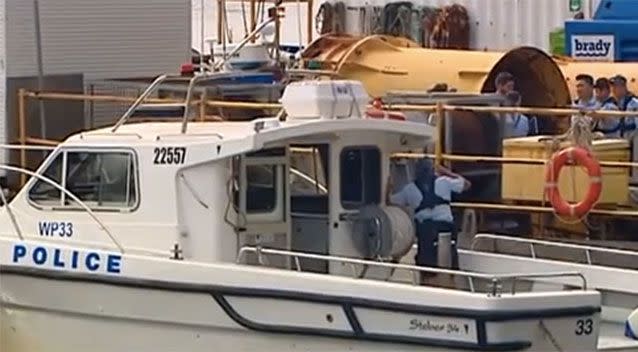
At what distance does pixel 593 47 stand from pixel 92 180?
9.10 meters

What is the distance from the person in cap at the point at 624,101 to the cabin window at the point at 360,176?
4.51 meters

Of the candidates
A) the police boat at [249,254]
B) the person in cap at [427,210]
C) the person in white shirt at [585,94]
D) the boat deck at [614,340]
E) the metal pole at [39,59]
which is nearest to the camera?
the police boat at [249,254]

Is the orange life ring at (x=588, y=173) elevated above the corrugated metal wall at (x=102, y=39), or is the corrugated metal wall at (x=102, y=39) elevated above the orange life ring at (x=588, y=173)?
the corrugated metal wall at (x=102, y=39)

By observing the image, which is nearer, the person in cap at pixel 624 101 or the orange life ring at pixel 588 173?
the orange life ring at pixel 588 173

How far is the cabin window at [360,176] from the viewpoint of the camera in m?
10.5

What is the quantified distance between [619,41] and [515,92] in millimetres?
2913

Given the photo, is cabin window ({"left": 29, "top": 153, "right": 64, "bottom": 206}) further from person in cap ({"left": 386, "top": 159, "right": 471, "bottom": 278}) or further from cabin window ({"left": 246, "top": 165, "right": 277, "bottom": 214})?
person in cap ({"left": 386, "top": 159, "right": 471, "bottom": 278})

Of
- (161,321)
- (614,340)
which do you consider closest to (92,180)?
(161,321)

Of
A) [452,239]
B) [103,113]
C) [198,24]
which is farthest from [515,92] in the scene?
[198,24]

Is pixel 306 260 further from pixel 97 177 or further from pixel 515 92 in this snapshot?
pixel 515 92

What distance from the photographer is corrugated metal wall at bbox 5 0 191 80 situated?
50.0 ft

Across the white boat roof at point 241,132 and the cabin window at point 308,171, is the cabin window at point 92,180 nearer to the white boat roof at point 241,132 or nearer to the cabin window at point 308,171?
the white boat roof at point 241,132

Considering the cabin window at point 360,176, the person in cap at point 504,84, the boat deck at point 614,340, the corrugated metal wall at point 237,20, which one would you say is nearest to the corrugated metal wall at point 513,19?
the corrugated metal wall at point 237,20

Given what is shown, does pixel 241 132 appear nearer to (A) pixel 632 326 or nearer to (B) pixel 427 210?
(B) pixel 427 210
